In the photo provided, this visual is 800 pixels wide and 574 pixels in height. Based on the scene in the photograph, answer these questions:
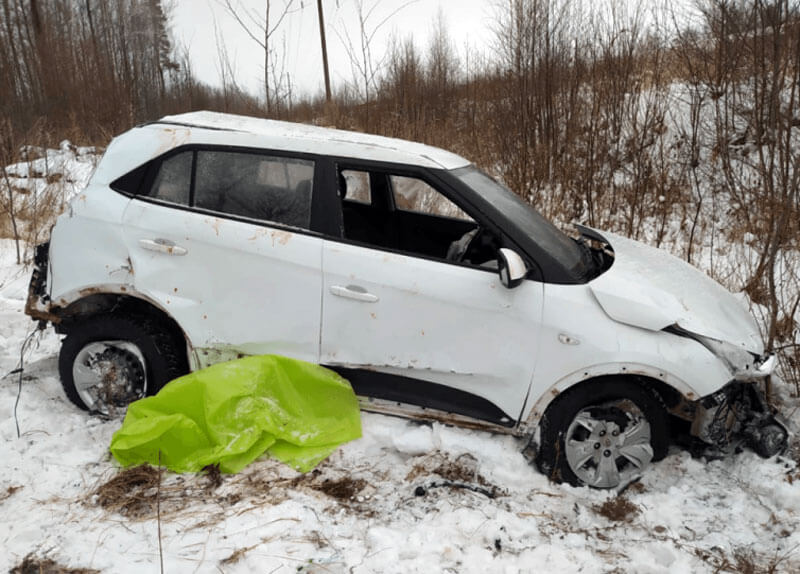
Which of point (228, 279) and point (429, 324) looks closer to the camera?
point (429, 324)

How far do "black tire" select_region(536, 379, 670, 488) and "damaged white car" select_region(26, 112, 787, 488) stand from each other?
0.03ft

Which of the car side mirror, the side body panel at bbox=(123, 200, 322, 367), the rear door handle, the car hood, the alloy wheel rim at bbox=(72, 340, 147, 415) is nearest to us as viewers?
the car side mirror

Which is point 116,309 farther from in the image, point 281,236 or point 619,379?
point 619,379

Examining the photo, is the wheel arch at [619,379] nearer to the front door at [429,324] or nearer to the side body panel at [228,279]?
the front door at [429,324]

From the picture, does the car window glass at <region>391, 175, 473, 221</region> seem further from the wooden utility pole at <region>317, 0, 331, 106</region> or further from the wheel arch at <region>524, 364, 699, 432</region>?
the wooden utility pole at <region>317, 0, 331, 106</region>

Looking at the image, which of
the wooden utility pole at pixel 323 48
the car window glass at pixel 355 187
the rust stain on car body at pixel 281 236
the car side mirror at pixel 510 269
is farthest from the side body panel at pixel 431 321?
the wooden utility pole at pixel 323 48

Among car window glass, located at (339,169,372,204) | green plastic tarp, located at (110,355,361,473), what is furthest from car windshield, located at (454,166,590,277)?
green plastic tarp, located at (110,355,361,473)

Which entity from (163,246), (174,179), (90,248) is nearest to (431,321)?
(163,246)

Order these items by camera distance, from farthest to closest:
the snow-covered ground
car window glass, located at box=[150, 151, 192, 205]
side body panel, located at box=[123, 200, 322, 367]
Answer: car window glass, located at box=[150, 151, 192, 205], side body panel, located at box=[123, 200, 322, 367], the snow-covered ground

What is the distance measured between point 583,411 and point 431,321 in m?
0.91

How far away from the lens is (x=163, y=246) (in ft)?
10.5

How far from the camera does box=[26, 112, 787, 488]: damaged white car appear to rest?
2.86 metres

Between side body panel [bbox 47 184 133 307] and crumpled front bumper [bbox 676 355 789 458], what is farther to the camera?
side body panel [bbox 47 184 133 307]

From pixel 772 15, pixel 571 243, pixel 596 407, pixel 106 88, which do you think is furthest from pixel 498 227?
pixel 106 88
